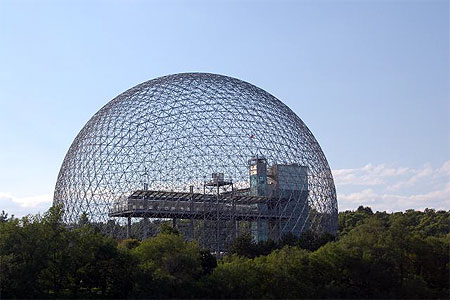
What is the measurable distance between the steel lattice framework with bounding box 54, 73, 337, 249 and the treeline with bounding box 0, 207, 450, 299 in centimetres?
1442

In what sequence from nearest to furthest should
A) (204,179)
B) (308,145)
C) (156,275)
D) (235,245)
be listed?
(156,275) → (235,245) → (204,179) → (308,145)

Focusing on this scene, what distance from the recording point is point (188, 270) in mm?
24625

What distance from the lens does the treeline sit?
77.6 feet

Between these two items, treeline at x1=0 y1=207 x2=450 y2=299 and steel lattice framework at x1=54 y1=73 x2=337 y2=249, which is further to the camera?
steel lattice framework at x1=54 y1=73 x2=337 y2=249

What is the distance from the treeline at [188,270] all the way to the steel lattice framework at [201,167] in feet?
47.3

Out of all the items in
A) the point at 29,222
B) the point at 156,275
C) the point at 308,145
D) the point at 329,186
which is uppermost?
the point at 308,145

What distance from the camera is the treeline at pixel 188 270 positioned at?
77.6 feet

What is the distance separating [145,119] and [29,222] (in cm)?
1785

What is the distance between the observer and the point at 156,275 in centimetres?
2394

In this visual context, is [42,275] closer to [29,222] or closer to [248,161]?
[29,222]

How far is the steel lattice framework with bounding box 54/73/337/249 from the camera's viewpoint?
41.6 m

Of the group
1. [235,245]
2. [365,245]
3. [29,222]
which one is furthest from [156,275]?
[235,245]

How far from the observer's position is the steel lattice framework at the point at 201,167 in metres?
41.6

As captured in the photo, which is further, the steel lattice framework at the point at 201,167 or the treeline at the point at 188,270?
the steel lattice framework at the point at 201,167
